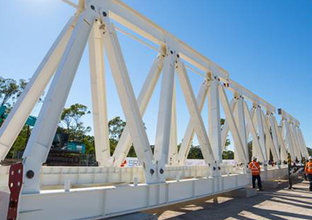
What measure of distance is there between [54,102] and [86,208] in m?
2.04

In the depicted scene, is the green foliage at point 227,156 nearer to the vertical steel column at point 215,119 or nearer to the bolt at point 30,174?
Result: the vertical steel column at point 215,119

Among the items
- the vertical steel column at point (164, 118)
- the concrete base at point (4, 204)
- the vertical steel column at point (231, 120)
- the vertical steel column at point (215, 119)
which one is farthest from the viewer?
the vertical steel column at point (231, 120)

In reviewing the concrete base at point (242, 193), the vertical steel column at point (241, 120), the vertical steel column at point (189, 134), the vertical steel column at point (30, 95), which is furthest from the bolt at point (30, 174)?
the vertical steel column at point (241, 120)

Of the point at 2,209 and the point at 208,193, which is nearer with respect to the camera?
the point at 2,209

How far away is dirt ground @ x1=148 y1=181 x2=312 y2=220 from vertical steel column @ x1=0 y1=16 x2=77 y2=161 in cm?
447

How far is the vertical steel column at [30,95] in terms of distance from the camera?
5.13 metres

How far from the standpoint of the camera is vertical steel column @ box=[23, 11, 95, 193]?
3842 millimetres

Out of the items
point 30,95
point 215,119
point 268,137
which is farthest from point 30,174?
point 268,137

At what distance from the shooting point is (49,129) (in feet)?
13.9

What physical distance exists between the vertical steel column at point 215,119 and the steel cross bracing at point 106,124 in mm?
41

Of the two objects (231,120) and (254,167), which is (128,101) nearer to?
(231,120)

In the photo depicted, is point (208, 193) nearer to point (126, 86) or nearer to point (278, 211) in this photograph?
point (278, 211)

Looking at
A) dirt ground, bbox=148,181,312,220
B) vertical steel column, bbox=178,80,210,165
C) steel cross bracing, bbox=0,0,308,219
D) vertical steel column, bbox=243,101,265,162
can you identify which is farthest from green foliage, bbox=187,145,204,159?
dirt ground, bbox=148,181,312,220

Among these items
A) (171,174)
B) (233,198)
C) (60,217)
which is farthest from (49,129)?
(233,198)
